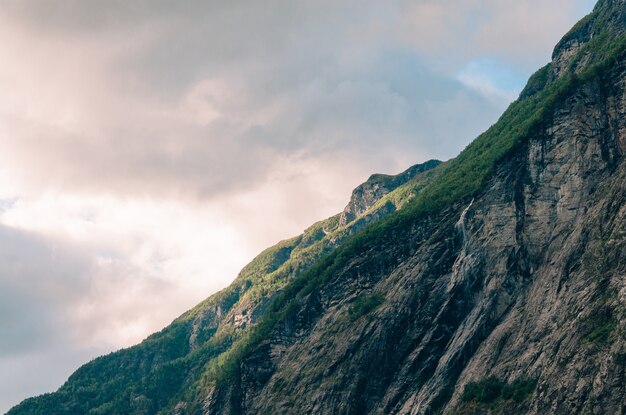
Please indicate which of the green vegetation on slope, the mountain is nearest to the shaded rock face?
the mountain

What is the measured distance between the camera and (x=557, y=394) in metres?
94.5

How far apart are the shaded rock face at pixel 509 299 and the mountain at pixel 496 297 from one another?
0.87 ft

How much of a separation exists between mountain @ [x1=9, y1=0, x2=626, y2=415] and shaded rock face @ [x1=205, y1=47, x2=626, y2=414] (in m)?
0.26

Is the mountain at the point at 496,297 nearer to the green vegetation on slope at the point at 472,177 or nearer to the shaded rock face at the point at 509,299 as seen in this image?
the shaded rock face at the point at 509,299

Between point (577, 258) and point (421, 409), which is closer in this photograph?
point (577, 258)

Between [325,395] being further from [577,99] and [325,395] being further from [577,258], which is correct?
[577,99]

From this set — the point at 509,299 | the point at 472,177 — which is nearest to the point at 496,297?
the point at 509,299

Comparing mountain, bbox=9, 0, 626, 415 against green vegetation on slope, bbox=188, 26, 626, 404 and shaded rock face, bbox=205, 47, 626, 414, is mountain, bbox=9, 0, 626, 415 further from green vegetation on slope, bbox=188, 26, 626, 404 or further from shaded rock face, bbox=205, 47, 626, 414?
green vegetation on slope, bbox=188, 26, 626, 404

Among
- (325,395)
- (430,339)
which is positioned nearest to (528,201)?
(430,339)

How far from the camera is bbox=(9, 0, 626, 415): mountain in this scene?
102m

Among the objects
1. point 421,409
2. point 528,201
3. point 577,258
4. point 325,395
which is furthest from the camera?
point 325,395

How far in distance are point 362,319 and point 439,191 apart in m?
46.9

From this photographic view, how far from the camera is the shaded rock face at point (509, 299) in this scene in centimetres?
9888

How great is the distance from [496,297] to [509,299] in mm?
2652
